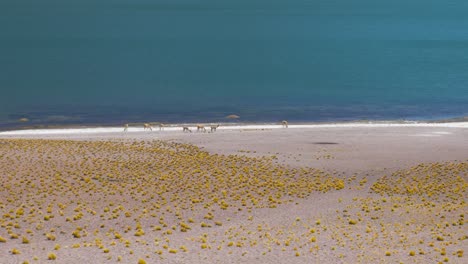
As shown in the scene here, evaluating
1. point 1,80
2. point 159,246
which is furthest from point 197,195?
point 1,80

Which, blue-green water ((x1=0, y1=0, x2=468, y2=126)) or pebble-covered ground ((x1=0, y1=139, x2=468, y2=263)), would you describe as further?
blue-green water ((x1=0, y1=0, x2=468, y2=126))

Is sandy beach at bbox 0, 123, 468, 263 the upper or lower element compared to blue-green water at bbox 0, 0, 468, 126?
lower

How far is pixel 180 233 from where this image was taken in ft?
104

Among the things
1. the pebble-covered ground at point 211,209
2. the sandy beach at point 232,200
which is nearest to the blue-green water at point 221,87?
the sandy beach at point 232,200

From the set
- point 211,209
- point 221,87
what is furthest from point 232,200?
point 221,87

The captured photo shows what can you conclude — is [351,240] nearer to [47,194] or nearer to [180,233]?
[180,233]

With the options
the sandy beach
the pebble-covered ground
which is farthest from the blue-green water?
the pebble-covered ground

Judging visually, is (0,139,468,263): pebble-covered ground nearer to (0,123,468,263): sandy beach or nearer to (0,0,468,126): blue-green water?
(0,123,468,263): sandy beach

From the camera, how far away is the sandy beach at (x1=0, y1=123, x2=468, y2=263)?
28464 millimetres

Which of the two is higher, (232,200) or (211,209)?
(232,200)

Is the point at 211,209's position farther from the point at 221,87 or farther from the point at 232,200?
the point at 221,87

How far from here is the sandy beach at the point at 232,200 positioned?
1121 inches

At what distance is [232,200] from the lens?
1501 inches

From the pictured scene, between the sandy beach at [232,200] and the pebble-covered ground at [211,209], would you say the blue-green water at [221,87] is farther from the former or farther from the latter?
the pebble-covered ground at [211,209]
